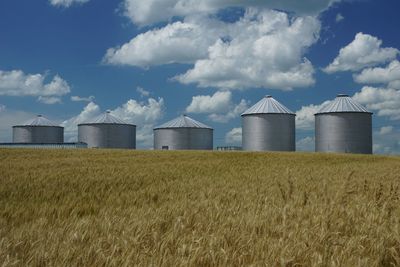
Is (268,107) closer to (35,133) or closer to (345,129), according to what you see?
(345,129)

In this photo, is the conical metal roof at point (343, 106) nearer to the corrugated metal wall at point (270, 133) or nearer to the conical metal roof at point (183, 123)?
the corrugated metal wall at point (270, 133)

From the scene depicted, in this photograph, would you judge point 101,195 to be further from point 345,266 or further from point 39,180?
point 345,266

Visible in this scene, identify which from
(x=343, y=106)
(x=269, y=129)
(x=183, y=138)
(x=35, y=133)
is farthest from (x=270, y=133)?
(x=35, y=133)

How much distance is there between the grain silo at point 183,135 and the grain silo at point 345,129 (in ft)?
65.9

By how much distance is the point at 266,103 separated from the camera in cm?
7069

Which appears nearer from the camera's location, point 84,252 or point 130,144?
point 84,252

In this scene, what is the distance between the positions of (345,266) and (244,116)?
2606 inches

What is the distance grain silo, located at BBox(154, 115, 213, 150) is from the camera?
76312 millimetres

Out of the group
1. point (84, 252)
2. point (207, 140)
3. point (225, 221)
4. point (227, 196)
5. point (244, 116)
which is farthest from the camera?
point (207, 140)

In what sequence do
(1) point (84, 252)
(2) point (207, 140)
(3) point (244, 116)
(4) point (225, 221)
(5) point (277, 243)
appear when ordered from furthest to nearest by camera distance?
(2) point (207, 140), (3) point (244, 116), (4) point (225, 221), (5) point (277, 243), (1) point (84, 252)

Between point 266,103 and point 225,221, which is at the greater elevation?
point 266,103

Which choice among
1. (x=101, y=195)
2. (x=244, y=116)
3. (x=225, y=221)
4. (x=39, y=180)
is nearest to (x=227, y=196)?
(x=101, y=195)

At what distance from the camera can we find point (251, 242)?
480 centimetres

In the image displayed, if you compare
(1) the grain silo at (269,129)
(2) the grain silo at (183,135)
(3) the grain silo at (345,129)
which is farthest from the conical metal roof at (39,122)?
(3) the grain silo at (345,129)
